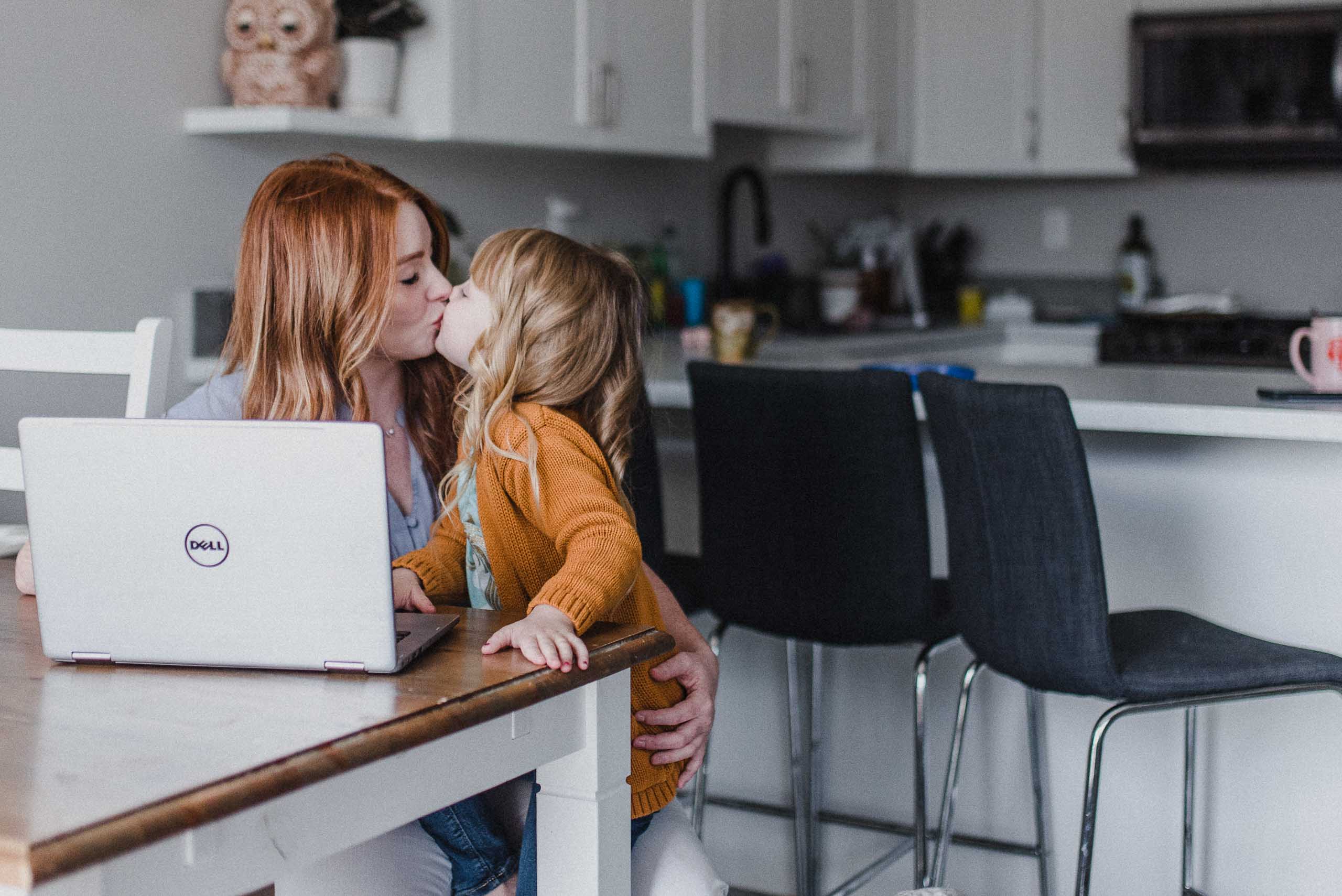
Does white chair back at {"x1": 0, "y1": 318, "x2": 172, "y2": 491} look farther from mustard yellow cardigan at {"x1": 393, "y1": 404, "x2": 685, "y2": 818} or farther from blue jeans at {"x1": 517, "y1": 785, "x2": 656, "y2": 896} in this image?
blue jeans at {"x1": 517, "y1": 785, "x2": 656, "y2": 896}

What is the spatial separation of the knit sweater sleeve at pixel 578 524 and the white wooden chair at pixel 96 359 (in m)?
0.48

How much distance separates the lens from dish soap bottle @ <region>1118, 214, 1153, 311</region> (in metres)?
4.81

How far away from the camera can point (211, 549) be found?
107 cm

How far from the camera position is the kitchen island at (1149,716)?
7.04ft

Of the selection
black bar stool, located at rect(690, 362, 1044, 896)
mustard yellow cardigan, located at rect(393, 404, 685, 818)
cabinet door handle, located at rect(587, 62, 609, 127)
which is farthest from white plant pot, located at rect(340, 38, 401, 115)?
mustard yellow cardigan, located at rect(393, 404, 685, 818)

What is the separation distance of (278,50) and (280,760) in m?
1.99

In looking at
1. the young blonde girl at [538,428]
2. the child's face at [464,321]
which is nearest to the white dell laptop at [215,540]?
the young blonde girl at [538,428]

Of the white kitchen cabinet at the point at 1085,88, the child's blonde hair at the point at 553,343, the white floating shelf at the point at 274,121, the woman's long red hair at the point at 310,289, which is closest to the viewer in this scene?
the child's blonde hair at the point at 553,343

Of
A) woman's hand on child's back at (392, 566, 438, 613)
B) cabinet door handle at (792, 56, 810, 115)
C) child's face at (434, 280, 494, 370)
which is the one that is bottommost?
woman's hand on child's back at (392, 566, 438, 613)

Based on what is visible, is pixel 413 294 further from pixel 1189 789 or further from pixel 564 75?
pixel 564 75

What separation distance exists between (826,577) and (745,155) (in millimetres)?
2562

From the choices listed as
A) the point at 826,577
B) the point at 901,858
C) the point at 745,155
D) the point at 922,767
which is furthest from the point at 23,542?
the point at 745,155

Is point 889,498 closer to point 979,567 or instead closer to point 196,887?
point 979,567

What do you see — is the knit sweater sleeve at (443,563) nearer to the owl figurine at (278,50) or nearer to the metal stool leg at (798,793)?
the metal stool leg at (798,793)
